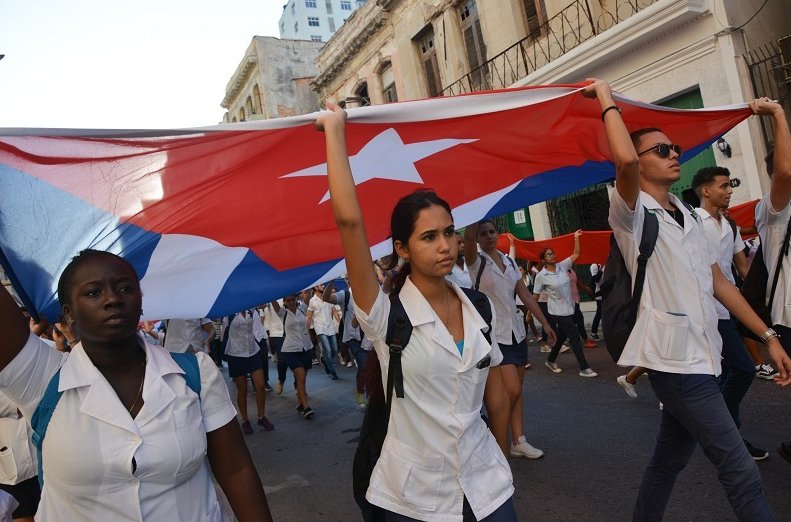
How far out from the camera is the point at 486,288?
516cm

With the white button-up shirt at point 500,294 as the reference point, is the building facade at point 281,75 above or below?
above

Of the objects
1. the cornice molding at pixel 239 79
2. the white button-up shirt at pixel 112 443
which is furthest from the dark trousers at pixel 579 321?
the cornice molding at pixel 239 79

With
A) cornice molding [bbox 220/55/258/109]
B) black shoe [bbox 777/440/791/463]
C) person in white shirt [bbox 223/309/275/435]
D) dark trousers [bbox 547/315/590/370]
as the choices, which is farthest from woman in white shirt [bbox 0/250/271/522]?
cornice molding [bbox 220/55/258/109]

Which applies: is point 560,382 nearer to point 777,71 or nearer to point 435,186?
point 435,186

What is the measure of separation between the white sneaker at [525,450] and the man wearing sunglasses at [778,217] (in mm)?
2016

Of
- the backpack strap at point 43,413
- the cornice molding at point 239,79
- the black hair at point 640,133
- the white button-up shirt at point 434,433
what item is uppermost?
the cornice molding at point 239,79

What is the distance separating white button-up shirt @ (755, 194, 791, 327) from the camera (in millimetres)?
3389

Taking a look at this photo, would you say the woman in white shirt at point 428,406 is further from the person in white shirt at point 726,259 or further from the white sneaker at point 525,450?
the white sneaker at point 525,450

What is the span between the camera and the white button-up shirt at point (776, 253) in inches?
133

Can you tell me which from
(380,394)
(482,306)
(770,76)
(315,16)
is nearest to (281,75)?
(770,76)

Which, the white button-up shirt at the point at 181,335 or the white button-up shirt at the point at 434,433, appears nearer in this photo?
the white button-up shirt at the point at 434,433

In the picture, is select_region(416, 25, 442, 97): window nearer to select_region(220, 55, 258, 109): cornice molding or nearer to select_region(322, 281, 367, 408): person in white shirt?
select_region(322, 281, 367, 408): person in white shirt

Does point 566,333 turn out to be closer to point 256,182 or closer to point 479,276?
point 479,276

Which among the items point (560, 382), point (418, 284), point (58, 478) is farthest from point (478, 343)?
point (560, 382)
